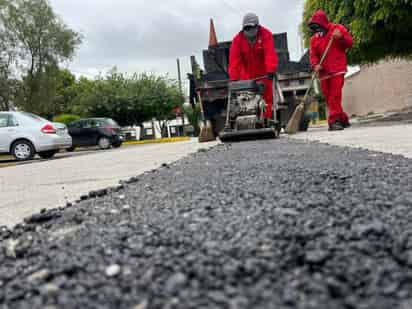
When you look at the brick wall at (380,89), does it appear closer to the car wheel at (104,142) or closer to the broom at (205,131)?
the car wheel at (104,142)

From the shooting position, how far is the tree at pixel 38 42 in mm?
20891

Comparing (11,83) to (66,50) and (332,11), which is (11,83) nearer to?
(66,50)

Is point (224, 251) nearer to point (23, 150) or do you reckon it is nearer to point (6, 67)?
point (23, 150)

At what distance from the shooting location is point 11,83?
2088 cm

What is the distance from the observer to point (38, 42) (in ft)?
70.1

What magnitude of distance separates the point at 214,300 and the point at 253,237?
366 mm

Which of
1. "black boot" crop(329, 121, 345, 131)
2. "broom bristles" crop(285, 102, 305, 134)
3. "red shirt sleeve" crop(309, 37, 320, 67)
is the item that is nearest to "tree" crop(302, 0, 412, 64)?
"red shirt sleeve" crop(309, 37, 320, 67)

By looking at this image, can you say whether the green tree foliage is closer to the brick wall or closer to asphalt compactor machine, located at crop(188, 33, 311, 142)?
the brick wall

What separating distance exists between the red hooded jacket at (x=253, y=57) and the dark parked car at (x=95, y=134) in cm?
950

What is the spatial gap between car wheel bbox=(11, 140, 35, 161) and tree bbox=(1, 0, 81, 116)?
13.9 meters

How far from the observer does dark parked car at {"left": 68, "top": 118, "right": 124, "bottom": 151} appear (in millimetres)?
16266

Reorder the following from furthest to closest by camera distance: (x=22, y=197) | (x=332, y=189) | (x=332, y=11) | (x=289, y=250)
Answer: (x=332, y=11)
(x=22, y=197)
(x=332, y=189)
(x=289, y=250)

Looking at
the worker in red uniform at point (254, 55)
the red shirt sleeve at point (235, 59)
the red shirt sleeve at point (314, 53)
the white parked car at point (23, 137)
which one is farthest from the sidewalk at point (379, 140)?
the white parked car at point (23, 137)

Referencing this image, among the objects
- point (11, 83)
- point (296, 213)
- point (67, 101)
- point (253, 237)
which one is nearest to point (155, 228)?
point (253, 237)
